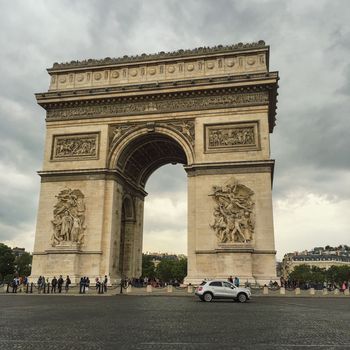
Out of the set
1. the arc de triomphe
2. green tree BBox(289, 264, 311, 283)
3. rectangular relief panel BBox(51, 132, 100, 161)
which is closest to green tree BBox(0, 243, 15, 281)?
the arc de triomphe

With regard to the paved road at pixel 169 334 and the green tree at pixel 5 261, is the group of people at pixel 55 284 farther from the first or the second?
the green tree at pixel 5 261

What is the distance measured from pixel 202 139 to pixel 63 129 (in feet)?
34.0

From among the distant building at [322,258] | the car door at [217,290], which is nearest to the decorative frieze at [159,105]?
the car door at [217,290]

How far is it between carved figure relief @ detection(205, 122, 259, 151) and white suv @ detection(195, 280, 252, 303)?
36.4 feet

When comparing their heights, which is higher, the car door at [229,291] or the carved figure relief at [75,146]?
the carved figure relief at [75,146]

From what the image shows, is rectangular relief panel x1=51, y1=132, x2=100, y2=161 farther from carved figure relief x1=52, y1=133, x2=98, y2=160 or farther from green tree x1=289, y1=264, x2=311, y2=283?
green tree x1=289, y1=264, x2=311, y2=283

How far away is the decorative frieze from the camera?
28.8m

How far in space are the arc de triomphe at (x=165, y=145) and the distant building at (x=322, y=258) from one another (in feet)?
393

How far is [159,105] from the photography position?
30.3 meters

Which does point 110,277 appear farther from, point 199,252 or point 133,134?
point 133,134

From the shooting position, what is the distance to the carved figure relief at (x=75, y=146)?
100 ft

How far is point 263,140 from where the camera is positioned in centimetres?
2778

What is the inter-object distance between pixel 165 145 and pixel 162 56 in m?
6.64

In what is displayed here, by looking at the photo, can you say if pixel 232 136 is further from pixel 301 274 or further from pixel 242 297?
pixel 301 274
